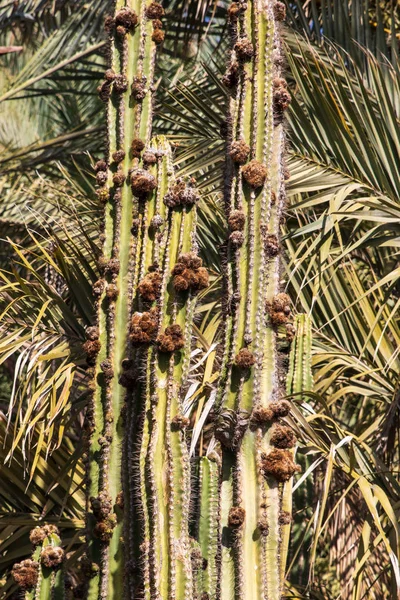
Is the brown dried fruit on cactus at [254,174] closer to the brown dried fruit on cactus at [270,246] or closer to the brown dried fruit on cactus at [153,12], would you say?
the brown dried fruit on cactus at [270,246]

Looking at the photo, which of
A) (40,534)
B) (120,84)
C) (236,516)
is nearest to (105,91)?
(120,84)

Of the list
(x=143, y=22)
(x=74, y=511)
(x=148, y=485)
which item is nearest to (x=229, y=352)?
(x=148, y=485)

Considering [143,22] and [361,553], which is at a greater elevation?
[143,22]

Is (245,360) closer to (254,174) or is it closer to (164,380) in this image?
(164,380)

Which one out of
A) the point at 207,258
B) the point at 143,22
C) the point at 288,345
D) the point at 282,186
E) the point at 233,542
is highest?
the point at 143,22

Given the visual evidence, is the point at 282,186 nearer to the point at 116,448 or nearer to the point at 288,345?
the point at 288,345

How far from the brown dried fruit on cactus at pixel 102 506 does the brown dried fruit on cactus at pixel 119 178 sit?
1100 millimetres

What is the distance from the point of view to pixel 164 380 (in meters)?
2.80

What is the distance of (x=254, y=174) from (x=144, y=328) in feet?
1.92

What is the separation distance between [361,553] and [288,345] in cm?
75

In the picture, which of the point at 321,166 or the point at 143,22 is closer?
the point at 143,22

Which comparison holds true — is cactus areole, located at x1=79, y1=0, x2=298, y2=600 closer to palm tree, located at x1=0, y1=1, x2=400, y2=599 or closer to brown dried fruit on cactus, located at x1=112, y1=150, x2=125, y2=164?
brown dried fruit on cactus, located at x1=112, y1=150, x2=125, y2=164

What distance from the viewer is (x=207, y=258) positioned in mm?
4762

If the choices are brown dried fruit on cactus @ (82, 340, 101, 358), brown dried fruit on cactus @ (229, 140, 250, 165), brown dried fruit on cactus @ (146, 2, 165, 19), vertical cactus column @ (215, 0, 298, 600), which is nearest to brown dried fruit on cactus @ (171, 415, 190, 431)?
vertical cactus column @ (215, 0, 298, 600)
